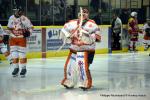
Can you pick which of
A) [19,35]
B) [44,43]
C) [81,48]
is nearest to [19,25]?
[19,35]

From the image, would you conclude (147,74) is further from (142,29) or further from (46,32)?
(142,29)

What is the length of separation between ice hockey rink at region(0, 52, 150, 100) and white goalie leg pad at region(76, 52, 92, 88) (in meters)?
0.19

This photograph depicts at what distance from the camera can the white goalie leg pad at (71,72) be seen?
12.4m

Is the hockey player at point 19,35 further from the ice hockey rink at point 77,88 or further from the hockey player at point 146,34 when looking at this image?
the hockey player at point 146,34

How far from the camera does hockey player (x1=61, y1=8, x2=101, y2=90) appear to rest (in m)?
12.2

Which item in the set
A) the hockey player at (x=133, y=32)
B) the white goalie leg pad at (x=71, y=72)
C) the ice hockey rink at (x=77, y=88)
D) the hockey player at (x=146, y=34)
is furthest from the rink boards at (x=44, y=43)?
the white goalie leg pad at (x=71, y=72)

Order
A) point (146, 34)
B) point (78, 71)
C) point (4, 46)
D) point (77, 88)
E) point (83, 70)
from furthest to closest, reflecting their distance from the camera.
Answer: point (146, 34)
point (4, 46)
point (77, 88)
point (78, 71)
point (83, 70)

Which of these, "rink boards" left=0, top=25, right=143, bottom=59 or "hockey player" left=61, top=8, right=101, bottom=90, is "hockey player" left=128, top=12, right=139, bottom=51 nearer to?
"rink boards" left=0, top=25, right=143, bottom=59

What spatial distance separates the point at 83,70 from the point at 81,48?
1.68 feet

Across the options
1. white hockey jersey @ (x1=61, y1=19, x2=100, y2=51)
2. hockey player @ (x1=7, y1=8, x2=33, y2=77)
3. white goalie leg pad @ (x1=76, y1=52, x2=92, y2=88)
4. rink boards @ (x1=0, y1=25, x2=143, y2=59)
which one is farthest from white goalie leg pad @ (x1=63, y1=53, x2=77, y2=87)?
rink boards @ (x1=0, y1=25, x2=143, y2=59)

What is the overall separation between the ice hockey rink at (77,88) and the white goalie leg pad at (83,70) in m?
0.19

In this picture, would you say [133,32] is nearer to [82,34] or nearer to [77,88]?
[77,88]

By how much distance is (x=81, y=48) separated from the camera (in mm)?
12344

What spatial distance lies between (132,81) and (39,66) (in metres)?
5.12
